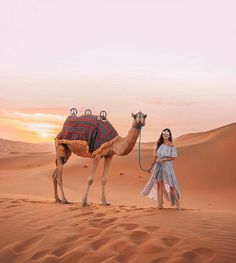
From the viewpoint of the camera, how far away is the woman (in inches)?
378

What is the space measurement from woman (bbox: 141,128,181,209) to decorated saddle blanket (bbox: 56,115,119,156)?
1959mm

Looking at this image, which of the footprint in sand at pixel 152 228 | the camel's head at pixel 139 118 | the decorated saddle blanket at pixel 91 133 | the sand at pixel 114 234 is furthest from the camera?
the decorated saddle blanket at pixel 91 133

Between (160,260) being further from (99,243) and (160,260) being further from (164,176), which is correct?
(164,176)

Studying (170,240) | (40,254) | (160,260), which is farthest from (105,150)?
(160,260)

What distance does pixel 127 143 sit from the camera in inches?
429

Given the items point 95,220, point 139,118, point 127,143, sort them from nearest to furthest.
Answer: point 95,220 → point 139,118 → point 127,143

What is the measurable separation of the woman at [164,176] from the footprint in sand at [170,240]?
8.44 ft

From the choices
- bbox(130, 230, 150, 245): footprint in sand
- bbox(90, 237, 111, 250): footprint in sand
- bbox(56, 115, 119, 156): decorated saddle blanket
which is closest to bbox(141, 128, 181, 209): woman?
bbox(56, 115, 119, 156): decorated saddle blanket

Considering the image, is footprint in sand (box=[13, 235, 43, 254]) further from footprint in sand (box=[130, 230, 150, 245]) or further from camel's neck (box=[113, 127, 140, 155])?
camel's neck (box=[113, 127, 140, 155])

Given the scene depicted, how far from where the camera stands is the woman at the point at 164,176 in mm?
9609

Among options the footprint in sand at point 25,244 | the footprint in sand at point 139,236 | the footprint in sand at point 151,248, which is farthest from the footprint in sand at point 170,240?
the footprint in sand at point 25,244

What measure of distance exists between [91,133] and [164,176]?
110 inches

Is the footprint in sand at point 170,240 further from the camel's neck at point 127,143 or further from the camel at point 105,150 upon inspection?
the camel's neck at point 127,143

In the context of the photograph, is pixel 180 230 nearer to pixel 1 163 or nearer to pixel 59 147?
pixel 59 147
